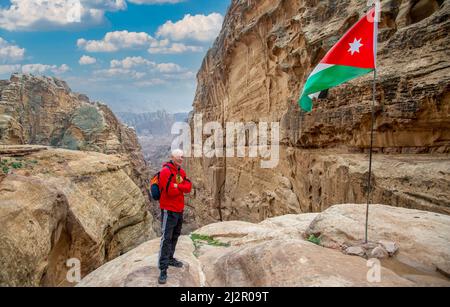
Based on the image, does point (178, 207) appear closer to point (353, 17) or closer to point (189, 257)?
point (189, 257)

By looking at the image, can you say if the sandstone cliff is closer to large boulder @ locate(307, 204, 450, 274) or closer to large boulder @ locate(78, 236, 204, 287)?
large boulder @ locate(78, 236, 204, 287)

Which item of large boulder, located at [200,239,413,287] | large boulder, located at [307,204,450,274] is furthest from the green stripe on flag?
large boulder, located at [200,239,413,287]

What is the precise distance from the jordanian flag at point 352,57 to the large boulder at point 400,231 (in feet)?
10.3

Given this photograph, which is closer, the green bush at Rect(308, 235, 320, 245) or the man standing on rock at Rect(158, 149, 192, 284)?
the man standing on rock at Rect(158, 149, 192, 284)

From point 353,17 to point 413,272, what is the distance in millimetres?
13441

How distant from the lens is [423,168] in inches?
379

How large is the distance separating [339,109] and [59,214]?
42.7ft

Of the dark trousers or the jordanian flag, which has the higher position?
the jordanian flag

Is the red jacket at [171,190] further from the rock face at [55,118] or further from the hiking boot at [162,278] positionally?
the rock face at [55,118]

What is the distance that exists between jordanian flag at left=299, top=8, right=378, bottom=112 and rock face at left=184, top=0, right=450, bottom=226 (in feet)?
17.1

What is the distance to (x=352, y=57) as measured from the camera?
6.14m

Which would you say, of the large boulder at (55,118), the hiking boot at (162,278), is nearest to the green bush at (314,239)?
the hiking boot at (162,278)

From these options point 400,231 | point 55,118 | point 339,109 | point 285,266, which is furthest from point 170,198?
point 55,118

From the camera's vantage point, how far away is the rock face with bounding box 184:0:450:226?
9.95 metres
